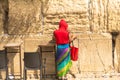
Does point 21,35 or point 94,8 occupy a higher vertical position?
point 94,8

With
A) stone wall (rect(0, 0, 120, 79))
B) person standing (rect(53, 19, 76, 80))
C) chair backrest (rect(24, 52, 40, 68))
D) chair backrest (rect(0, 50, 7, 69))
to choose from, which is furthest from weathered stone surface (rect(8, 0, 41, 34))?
chair backrest (rect(24, 52, 40, 68))

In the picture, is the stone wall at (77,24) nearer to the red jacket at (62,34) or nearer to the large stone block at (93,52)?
the large stone block at (93,52)

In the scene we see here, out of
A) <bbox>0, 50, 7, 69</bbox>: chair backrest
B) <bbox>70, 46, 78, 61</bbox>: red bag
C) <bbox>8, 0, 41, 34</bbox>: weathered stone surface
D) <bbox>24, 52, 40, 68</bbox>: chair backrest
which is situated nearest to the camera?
<bbox>24, 52, 40, 68</bbox>: chair backrest

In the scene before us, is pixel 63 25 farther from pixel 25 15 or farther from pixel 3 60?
pixel 3 60

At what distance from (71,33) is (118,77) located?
1.71 meters

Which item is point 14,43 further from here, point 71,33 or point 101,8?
point 101,8

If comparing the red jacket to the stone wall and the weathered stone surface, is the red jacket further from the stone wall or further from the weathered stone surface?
the weathered stone surface

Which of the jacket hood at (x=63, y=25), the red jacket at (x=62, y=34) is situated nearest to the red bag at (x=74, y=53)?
the red jacket at (x=62, y=34)

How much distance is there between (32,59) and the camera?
831 cm

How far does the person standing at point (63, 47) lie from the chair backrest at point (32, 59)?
0.61m

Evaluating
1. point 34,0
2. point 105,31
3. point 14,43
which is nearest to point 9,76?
point 14,43

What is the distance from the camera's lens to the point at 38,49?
30.7 feet

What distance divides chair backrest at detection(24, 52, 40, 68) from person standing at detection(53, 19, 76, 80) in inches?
23.9

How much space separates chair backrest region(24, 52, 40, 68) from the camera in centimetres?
Answer: 830
